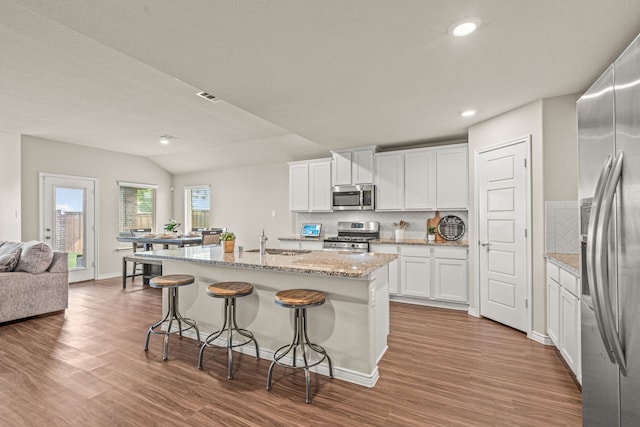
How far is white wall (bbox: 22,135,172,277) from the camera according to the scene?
5508 mm

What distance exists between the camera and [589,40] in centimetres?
211

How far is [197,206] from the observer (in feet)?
25.8

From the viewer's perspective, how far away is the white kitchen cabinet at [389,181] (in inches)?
192

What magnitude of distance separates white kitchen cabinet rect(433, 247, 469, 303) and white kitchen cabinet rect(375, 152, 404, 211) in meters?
1.02

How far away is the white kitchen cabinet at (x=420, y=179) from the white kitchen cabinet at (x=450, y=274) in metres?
0.77

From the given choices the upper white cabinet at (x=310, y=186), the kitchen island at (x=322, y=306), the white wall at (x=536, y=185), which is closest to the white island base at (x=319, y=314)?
the kitchen island at (x=322, y=306)

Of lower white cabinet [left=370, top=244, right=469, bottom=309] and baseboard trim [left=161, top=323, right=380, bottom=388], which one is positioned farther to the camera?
lower white cabinet [left=370, top=244, right=469, bottom=309]

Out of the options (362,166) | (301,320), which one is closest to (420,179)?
(362,166)

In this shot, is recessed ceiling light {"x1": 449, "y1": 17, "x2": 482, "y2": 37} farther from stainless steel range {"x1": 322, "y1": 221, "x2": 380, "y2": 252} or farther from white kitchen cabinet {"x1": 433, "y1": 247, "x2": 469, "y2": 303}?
stainless steel range {"x1": 322, "y1": 221, "x2": 380, "y2": 252}

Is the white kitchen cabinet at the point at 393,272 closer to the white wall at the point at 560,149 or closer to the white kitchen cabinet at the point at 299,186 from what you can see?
the white kitchen cabinet at the point at 299,186

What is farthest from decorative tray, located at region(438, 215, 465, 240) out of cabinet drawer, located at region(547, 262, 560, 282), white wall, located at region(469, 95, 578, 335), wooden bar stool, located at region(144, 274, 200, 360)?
wooden bar stool, located at region(144, 274, 200, 360)

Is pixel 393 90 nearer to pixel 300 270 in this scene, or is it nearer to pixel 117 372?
pixel 300 270

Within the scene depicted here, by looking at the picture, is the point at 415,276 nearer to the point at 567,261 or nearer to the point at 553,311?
the point at 553,311

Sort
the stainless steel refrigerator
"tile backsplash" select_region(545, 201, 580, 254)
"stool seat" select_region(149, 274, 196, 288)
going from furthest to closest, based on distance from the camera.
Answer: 1. "tile backsplash" select_region(545, 201, 580, 254)
2. "stool seat" select_region(149, 274, 196, 288)
3. the stainless steel refrigerator
